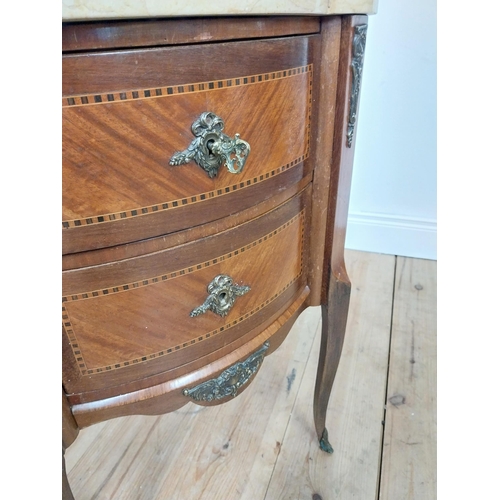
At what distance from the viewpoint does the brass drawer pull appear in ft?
1.97

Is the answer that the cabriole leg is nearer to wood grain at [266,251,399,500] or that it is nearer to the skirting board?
wood grain at [266,251,399,500]

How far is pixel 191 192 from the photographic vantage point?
0.46 m

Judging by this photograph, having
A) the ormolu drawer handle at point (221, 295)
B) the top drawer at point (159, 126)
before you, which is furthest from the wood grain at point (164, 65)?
the ormolu drawer handle at point (221, 295)

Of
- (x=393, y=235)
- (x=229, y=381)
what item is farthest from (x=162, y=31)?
(x=393, y=235)

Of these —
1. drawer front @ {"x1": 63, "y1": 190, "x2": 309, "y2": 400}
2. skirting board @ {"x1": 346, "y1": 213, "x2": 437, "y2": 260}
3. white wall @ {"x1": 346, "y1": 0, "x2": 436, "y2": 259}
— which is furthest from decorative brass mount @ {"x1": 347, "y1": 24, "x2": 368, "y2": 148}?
skirting board @ {"x1": 346, "y1": 213, "x2": 437, "y2": 260}

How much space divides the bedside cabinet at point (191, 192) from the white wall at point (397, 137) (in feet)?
2.70

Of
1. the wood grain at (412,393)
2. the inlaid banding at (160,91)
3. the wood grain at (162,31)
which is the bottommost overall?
the wood grain at (412,393)

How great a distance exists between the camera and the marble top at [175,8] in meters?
0.33

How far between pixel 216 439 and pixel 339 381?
34cm

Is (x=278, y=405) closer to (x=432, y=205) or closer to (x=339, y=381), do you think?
(x=339, y=381)

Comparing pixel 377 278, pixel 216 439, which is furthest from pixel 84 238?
pixel 377 278

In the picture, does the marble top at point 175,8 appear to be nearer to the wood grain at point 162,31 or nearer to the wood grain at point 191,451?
the wood grain at point 162,31
